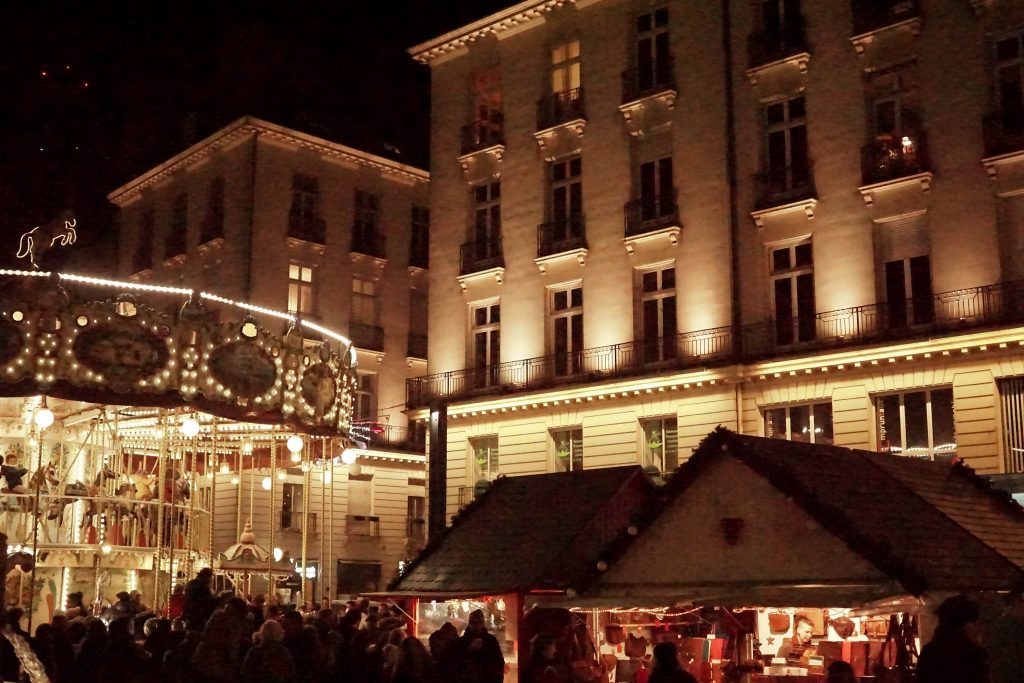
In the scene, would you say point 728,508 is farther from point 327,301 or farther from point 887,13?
point 327,301

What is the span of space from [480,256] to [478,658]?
75.7 feet

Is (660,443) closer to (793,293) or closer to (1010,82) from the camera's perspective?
(793,293)

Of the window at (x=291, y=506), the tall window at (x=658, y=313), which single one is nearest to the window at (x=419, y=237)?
the window at (x=291, y=506)

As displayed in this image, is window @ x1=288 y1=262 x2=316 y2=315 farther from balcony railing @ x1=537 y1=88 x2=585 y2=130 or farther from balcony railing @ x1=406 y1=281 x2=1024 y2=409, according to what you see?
balcony railing @ x1=537 y1=88 x2=585 y2=130

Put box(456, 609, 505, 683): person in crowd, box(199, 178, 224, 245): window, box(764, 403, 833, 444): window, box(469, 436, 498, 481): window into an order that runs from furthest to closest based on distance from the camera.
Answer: box(199, 178, 224, 245): window
box(469, 436, 498, 481): window
box(764, 403, 833, 444): window
box(456, 609, 505, 683): person in crowd

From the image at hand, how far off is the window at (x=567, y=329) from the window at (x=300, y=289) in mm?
11574

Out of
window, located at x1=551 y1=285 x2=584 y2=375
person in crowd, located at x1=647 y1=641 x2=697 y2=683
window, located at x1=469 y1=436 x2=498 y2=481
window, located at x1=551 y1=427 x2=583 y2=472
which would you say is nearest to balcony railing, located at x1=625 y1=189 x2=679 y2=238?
window, located at x1=551 y1=285 x2=584 y2=375

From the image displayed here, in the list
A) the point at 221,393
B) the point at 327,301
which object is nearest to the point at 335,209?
the point at 327,301

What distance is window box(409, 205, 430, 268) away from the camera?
4456cm

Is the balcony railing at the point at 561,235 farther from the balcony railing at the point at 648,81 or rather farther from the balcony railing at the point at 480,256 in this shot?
the balcony railing at the point at 648,81

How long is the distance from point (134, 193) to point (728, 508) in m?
39.5

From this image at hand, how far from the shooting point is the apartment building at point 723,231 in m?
24.8

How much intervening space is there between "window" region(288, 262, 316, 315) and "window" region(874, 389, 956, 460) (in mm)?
21454

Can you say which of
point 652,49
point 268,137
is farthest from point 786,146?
point 268,137
